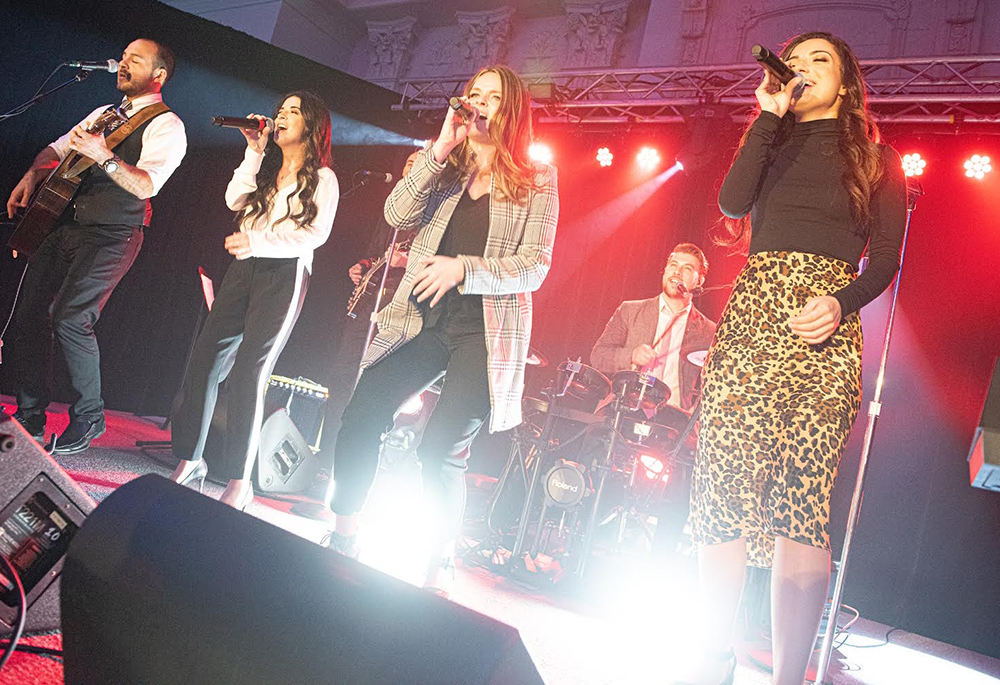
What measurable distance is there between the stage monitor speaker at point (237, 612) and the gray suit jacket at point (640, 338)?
17.1ft

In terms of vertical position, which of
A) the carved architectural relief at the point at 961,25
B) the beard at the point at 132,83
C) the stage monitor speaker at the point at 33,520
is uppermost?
the carved architectural relief at the point at 961,25

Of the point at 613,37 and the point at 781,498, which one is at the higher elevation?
the point at 613,37

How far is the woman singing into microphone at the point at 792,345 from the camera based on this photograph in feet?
6.44

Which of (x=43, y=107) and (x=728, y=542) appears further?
(x=43, y=107)

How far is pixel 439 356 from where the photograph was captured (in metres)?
2.61

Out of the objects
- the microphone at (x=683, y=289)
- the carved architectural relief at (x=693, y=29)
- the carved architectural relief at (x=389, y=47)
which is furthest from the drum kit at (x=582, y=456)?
the carved architectural relief at (x=389, y=47)

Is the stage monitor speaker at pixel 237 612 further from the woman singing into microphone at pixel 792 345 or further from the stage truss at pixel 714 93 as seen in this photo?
the stage truss at pixel 714 93

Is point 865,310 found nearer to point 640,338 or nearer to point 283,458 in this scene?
point 640,338

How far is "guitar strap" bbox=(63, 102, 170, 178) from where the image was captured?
3.97 meters

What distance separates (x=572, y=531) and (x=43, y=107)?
17.9 feet

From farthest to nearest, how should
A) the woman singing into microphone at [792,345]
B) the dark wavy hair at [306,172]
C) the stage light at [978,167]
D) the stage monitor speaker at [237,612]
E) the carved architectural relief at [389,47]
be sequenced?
the carved architectural relief at [389,47] < the stage light at [978,167] < the dark wavy hair at [306,172] < the woman singing into microphone at [792,345] < the stage monitor speaker at [237,612]

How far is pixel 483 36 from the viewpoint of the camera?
475 inches

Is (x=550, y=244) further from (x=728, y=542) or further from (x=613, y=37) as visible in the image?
(x=613, y=37)

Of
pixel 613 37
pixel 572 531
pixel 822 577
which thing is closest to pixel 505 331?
pixel 822 577
